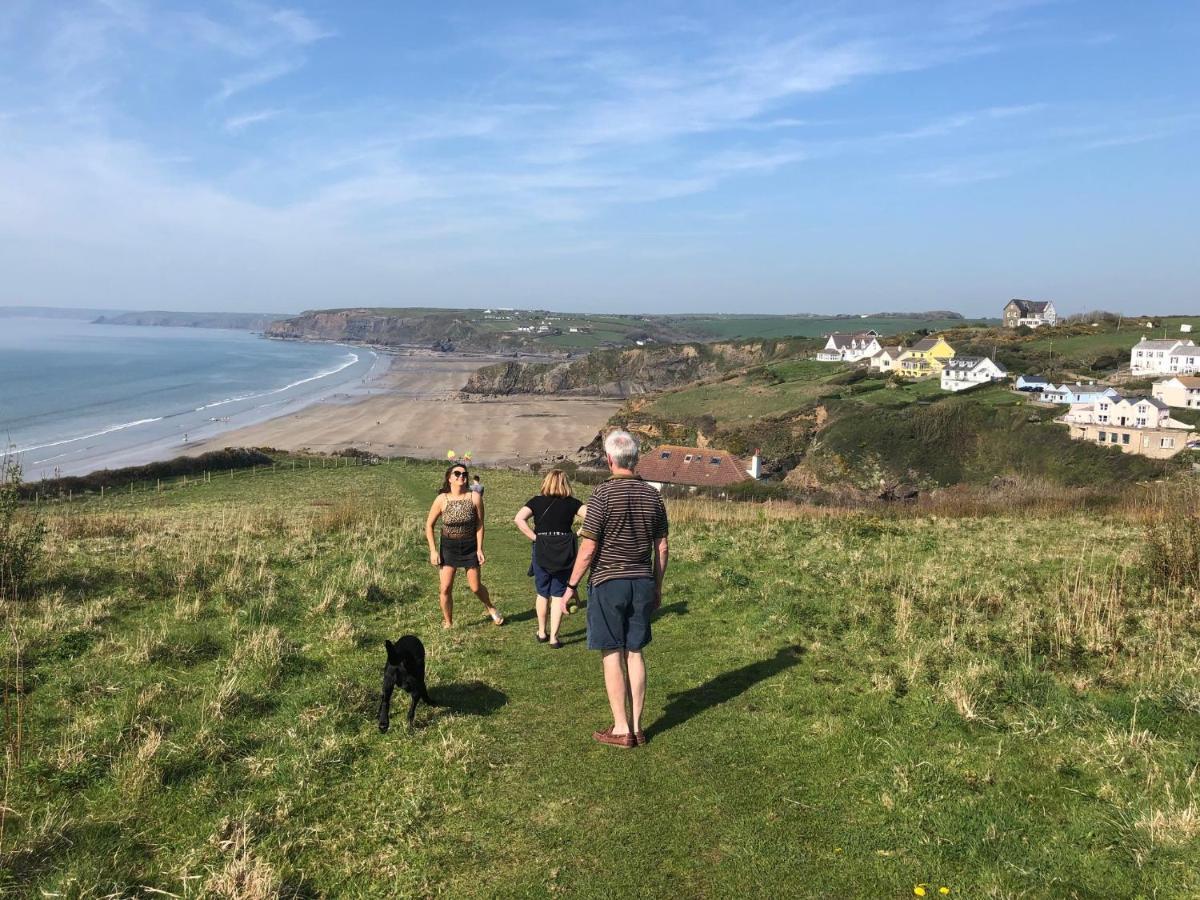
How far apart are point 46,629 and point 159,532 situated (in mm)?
8337

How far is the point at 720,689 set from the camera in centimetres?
662

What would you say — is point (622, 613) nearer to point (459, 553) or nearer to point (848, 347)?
point (459, 553)

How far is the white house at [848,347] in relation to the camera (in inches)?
3947

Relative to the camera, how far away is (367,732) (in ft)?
18.9

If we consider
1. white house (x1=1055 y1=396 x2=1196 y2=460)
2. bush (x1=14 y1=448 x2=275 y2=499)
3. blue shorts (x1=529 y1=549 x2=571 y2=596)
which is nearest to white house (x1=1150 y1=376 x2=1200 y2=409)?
white house (x1=1055 y1=396 x2=1196 y2=460)

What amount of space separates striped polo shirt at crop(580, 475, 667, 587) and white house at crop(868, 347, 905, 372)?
292 feet

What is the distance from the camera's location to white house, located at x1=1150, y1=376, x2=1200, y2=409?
51.7 meters

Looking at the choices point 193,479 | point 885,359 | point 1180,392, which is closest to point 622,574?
point 193,479

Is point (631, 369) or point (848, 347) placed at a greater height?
point (848, 347)

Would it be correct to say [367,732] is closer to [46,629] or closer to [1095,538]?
[46,629]

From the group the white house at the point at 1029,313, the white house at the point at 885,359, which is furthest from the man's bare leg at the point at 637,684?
the white house at the point at 1029,313

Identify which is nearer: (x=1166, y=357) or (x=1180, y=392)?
(x=1180, y=392)

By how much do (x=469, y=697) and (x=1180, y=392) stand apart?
63.2m

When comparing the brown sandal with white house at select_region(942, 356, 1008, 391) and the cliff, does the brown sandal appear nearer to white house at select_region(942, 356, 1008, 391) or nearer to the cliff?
white house at select_region(942, 356, 1008, 391)
